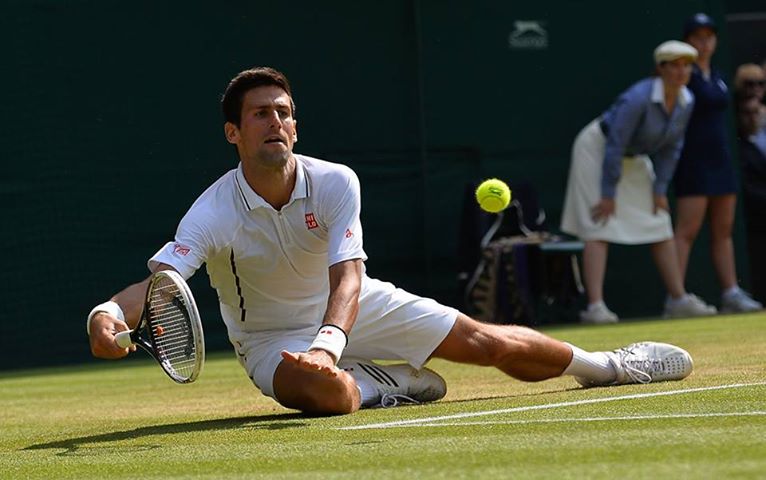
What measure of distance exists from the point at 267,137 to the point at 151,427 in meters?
1.18

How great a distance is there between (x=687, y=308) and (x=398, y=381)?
Result: 6.43 metres

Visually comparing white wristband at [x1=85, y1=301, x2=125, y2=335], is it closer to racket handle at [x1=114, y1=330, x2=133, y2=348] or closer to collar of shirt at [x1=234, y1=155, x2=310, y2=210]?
racket handle at [x1=114, y1=330, x2=133, y2=348]

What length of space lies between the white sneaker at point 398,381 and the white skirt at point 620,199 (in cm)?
607

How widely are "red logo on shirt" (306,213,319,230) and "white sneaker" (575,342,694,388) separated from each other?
1330 millimetres

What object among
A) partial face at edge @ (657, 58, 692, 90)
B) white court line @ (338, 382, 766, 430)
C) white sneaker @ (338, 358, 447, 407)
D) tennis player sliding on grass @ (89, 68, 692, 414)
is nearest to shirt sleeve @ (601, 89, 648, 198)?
partial face at edge @ (657, 58, 692, 90)

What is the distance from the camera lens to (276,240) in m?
5.73

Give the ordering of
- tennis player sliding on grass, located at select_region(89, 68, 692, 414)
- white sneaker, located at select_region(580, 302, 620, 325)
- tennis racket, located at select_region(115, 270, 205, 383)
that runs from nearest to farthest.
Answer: tennis racket, located at select_region(115, 270, 205, 383) < tennis player sliding on grass, located at select_region(89, 68, 692, 414) < white sneaker, located at select_region(580, 302, 620, 325)

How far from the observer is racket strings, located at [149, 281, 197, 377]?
4980 millimetres

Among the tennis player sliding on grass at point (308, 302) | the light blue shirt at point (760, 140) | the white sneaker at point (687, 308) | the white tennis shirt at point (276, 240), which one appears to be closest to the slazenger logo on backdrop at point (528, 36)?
the light blue shirt at point (760, 140)

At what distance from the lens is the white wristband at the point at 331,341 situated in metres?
5.15

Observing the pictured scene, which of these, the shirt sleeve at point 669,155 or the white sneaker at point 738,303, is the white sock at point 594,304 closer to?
the shirt sleeve at point 669,155

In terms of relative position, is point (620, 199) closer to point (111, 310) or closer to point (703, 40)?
point (703, 40)

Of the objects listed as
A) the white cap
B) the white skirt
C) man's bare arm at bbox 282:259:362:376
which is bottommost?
the white skirt

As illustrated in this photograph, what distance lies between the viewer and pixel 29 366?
11219 mm
